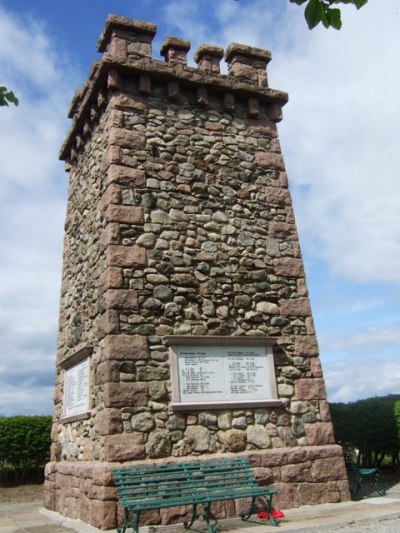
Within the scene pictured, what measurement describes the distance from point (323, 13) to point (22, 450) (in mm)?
10778

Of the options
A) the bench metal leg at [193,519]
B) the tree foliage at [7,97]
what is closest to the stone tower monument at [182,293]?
the bench metal leg at [193,519]

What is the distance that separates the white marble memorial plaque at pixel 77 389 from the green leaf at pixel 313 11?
5.08m

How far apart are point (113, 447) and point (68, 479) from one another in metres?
1.50

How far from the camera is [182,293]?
664 centimetres

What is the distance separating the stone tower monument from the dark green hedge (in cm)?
369

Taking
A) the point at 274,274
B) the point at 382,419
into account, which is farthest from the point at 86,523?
the point at 382,419

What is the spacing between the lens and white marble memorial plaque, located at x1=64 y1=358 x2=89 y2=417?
22.0ft

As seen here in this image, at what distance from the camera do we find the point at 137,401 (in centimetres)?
594

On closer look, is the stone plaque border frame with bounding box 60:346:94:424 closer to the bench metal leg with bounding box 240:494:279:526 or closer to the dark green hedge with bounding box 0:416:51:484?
the bench metal leg with bounding box 240:494:279:526

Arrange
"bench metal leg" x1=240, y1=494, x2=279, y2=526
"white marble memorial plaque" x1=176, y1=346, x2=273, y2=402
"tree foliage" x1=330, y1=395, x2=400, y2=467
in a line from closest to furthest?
"bench metal leg" x1=240, y1=494, x2=279, y2=526 < "white marble memorial plaque" x1=176, y1=346, x2=273, y2=402 < "tree foliage" x1=330, y1=395, x2=400, y2=467

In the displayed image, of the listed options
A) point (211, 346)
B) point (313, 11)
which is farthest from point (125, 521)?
point (313, 11)

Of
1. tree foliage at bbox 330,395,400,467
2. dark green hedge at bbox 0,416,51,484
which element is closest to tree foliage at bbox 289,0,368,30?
tree foliage at bbox 330,395,400,467

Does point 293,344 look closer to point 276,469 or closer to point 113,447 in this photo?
point 276,469

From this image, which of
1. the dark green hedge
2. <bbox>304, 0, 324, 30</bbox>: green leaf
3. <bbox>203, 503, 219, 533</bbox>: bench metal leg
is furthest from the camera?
the dark green hedge
